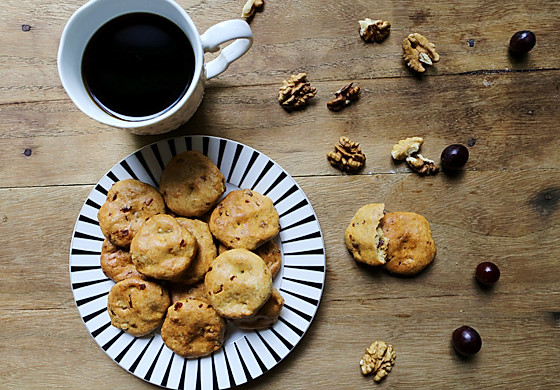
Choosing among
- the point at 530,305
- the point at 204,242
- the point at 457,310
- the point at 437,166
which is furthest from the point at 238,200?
the point at 530,305

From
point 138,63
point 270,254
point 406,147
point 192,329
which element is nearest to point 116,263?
point 192,329

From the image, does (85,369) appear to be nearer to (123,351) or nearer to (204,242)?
(123,351)

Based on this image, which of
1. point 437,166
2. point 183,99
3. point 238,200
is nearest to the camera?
point 183,99

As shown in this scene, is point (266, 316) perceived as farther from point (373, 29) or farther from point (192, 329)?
point (373, 29)

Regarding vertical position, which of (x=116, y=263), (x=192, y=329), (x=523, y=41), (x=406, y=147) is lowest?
(x=116, y=263)

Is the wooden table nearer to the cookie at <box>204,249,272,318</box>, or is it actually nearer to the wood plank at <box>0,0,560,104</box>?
the wood plank at <box>0,0,560,104</box>

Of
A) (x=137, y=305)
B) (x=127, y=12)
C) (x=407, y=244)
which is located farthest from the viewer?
(x=407, y=244)

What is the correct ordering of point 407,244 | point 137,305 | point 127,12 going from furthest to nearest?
point 407,244 → point 137,305 → point 127,12
